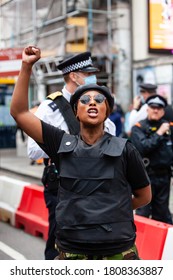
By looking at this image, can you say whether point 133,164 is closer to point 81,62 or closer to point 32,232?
point 81,62

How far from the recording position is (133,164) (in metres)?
2.86

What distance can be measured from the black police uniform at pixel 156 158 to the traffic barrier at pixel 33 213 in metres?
1.58

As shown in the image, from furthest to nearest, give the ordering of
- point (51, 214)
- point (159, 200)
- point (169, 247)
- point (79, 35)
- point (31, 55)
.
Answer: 1. point (79, 35)
2. point (159, 200)
3. point (169, 247)
4. point (51, 214)
5. point (31, 55)

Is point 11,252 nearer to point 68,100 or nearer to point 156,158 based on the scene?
point 156,158

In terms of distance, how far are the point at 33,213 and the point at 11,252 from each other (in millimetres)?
1313

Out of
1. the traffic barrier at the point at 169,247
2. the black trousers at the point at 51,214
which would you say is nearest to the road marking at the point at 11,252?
the black trousers at the point at 51,214

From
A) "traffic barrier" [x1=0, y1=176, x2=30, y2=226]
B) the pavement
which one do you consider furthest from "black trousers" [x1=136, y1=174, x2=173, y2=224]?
the pavement

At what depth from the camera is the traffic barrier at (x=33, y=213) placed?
698 cm

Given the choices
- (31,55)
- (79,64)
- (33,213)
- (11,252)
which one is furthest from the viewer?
(33,213)

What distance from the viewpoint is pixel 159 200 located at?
19.1ft

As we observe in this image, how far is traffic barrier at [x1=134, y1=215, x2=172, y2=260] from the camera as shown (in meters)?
4.89

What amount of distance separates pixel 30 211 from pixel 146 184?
469 cm

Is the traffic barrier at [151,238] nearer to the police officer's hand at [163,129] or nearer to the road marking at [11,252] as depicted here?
the police officer's hand at [163,129]

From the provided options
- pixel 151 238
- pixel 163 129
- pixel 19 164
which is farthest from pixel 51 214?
pixel 19 164
